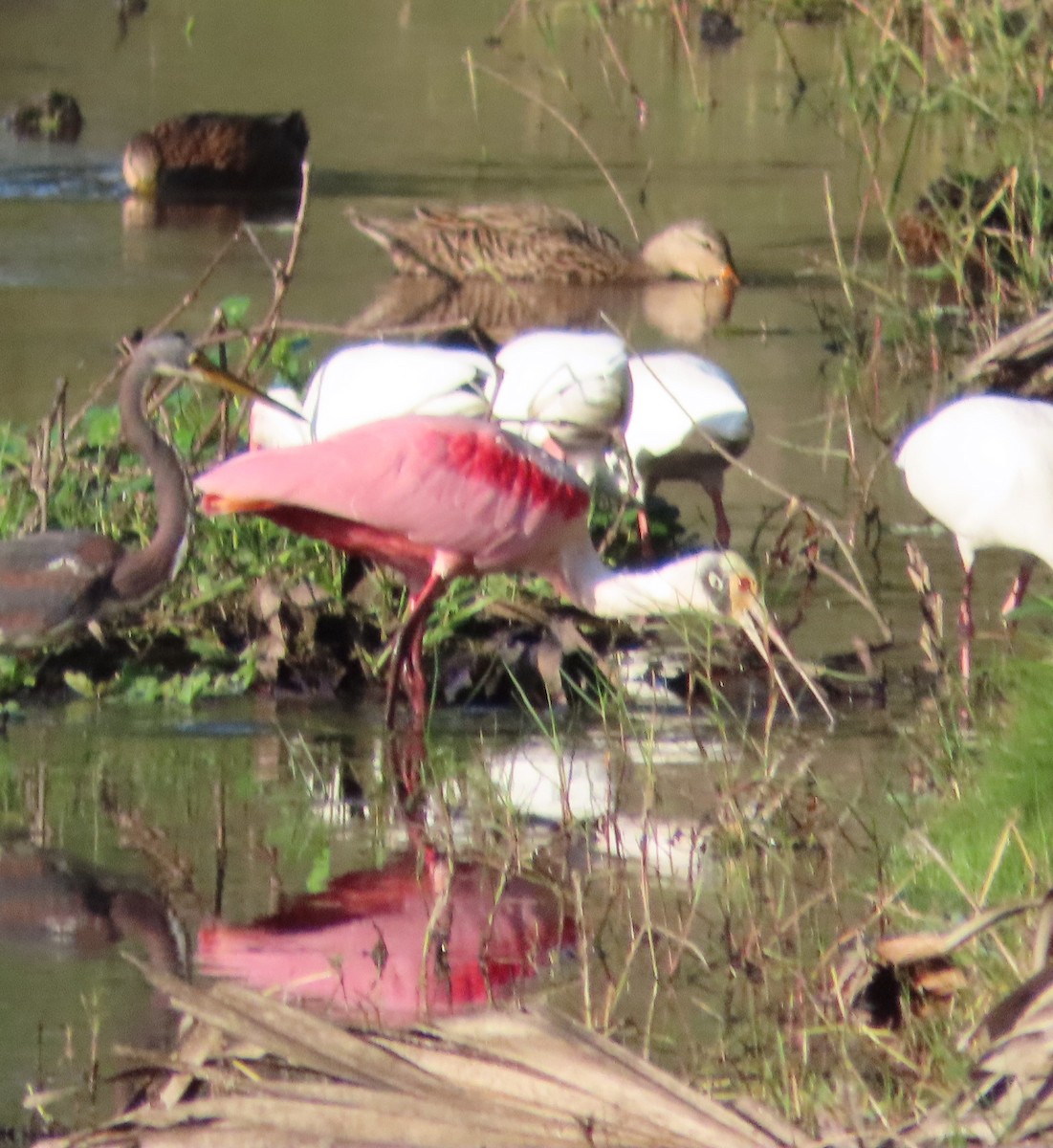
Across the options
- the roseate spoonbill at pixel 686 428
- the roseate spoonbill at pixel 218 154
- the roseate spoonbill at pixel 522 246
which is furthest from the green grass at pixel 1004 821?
the roseate spoonbill at pixel 218 154

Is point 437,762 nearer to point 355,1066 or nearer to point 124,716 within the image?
point 124,716

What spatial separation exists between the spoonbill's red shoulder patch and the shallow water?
2.19 ft

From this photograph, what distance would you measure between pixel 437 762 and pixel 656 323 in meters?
6.23

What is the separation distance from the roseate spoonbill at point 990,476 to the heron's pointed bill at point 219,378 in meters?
1.85

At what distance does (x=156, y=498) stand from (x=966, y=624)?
7.19 feet

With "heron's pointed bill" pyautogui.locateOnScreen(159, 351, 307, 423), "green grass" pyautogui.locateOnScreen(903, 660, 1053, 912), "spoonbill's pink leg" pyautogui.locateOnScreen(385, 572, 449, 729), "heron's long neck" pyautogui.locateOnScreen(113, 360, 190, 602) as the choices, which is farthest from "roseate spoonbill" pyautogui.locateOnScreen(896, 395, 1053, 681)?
"heron's long neck" pyautogui.locateOnScreen(113, 360, 190, 602)

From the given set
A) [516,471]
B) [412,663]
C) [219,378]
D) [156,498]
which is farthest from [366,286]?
[412,663]

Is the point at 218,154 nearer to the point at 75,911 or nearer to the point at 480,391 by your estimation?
the point at 480,391

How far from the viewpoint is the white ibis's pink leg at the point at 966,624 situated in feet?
21.2

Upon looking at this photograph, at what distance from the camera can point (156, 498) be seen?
6988 mm

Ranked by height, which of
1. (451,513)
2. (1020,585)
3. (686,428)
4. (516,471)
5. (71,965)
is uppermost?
(686,428)

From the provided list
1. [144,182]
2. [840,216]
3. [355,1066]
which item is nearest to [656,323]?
[840,216]

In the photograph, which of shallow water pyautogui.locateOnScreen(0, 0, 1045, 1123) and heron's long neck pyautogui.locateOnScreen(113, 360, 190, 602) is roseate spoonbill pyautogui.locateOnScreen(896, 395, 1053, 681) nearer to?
shallow water pyautogui.locateOnScreen(0, 0, 1045, 1123)

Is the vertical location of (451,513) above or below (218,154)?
below
